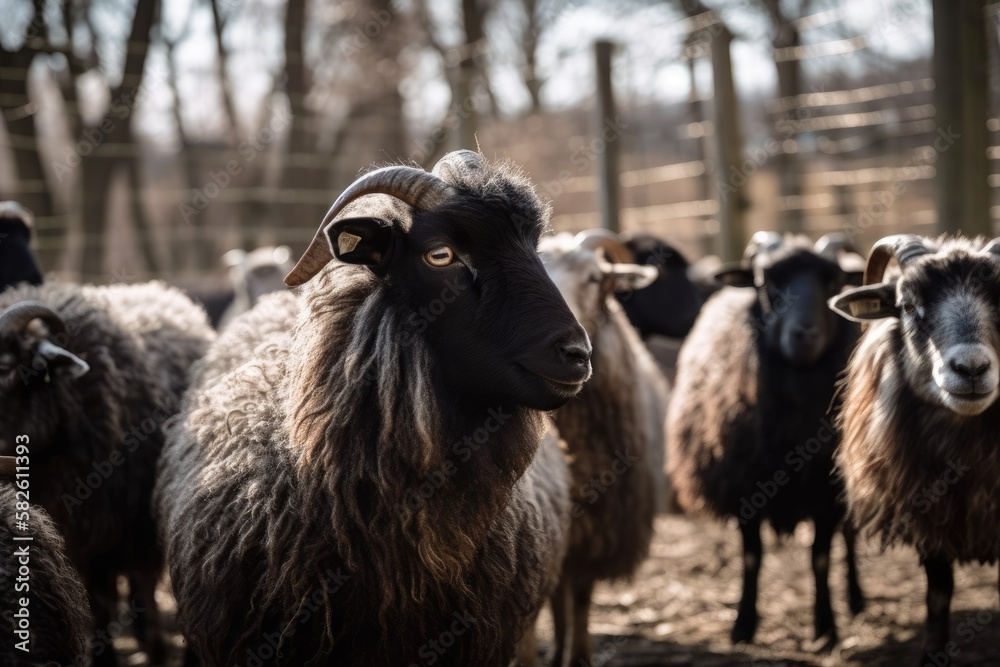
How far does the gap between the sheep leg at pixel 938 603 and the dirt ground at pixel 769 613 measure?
11cm

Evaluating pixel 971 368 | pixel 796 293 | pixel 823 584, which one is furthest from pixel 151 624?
pixel 971 368

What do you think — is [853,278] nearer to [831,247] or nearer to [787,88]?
[831,247]

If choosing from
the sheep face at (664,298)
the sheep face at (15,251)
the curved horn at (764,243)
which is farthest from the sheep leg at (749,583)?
the sheep face at (15,251)

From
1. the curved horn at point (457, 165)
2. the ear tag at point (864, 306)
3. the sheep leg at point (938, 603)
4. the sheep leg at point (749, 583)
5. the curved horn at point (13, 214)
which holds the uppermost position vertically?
the curved horn at point (13, 214)

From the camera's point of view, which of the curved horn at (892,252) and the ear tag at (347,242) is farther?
the curved horn at (892,252)

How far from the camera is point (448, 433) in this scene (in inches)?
110

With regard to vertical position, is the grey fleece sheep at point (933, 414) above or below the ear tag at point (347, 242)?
below

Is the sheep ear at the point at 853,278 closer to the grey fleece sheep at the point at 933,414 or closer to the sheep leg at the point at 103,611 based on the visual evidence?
the grey fleece sheep at the point at 933,414

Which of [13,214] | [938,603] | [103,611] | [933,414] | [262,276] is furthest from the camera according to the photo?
[262,276]

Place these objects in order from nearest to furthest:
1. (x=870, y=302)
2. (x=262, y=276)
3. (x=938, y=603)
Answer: (x=938, y=603)
(x=870, y=302)
(x=262, y=276)

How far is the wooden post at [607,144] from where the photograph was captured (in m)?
8.09

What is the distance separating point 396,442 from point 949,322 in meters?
2.25

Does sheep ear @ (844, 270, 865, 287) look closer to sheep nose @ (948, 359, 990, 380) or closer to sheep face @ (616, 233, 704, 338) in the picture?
sheep nose @ (948, 359, 990, 380)

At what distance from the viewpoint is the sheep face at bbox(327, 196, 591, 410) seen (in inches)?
106
